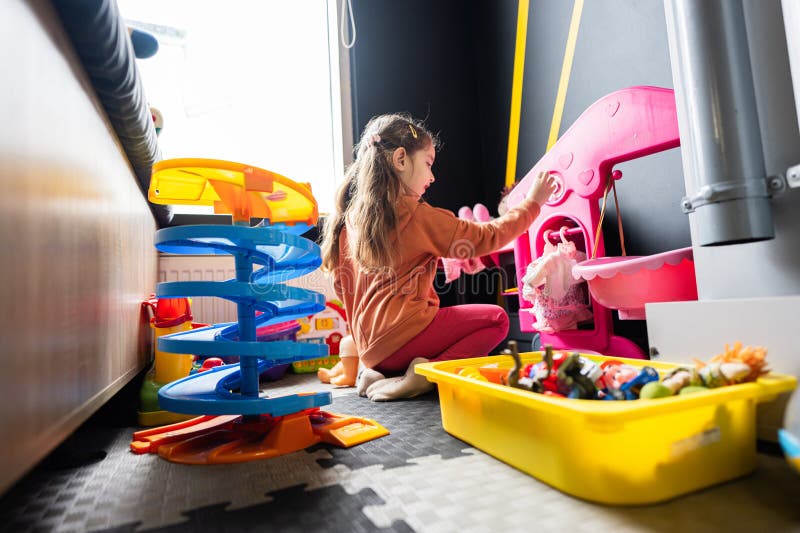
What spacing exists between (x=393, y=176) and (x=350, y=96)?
41.8 inches

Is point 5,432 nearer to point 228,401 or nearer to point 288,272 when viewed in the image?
point 228,401

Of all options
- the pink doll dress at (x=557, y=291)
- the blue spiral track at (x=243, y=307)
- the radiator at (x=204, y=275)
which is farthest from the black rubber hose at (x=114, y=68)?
the pink doll dress at (x=557, y=291)

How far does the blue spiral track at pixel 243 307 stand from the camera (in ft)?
2.19

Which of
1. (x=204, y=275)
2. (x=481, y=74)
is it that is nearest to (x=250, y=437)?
(x=204, y=275)

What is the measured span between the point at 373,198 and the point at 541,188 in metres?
0.42

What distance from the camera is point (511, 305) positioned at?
72.2 inches

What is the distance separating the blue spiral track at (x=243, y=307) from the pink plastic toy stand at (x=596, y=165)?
57 centimetres

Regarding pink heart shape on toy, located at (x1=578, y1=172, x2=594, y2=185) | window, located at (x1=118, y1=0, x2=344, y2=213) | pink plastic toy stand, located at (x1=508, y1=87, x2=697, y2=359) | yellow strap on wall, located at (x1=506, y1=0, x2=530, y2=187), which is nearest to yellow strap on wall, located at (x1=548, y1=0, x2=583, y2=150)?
yellow strap on wall, located at (x1=506, y1=0, x2=530, y2=187)

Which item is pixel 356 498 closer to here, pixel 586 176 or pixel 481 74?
pixel 586 176

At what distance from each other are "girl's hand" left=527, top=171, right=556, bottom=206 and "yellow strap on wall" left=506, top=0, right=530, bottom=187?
742 millimetres

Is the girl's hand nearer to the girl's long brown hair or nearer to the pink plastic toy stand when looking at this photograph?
the pink plastic toy stand

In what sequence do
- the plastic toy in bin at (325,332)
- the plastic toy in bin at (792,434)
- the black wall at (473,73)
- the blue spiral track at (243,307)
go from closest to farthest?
the plastic toy in bin at (792,434)
the blue spiral track at (243,307)
the black wall at (473,73)
the plastic toy in bin at (325,332)

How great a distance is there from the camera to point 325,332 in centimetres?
179

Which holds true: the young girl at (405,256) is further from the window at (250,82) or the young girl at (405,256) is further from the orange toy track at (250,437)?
the window at (250,82)
